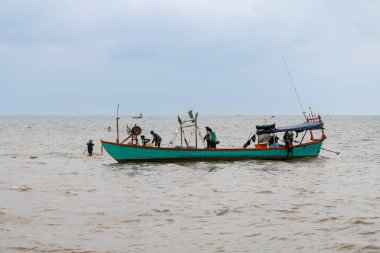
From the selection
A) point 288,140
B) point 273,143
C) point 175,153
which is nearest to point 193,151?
point 175,153

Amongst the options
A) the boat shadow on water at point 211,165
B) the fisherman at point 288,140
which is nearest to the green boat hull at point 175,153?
the boat shadow on water at point 211,165

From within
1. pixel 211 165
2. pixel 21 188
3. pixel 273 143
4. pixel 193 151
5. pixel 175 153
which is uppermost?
pixel 273 143

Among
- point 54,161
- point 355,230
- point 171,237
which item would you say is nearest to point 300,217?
point 355,230

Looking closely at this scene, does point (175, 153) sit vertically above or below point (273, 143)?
below

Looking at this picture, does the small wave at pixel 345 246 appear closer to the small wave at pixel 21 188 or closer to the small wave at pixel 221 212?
the small wave at pixel 221 212

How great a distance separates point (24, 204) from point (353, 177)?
14.7 metres

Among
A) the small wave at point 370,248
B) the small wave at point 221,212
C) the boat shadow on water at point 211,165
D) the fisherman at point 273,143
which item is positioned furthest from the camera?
the fisherman at point 273,143

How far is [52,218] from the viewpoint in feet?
41.6

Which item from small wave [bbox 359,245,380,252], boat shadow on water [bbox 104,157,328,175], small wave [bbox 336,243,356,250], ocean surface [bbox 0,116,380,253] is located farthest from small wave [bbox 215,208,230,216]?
boat shadow on water [bbox 104,157,328,175]

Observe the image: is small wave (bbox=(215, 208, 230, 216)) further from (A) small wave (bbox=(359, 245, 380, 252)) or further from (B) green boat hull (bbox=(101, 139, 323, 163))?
(B) green boat hull (bbox=(101, 139, 323, 163))

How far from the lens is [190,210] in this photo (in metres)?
13.9

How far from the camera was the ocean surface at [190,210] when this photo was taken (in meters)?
10.2

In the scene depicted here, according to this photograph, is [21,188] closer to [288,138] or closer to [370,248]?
[370,248]

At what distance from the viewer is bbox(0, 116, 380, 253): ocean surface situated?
10.2 m
